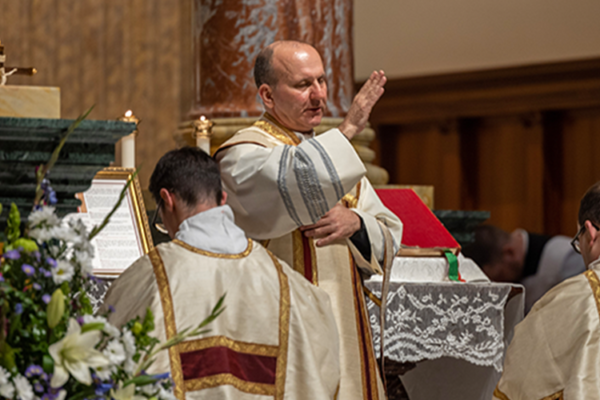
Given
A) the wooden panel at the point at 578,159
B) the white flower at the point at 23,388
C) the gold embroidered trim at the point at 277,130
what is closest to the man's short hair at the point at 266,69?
the gold embroidered trim at the point at 277,130

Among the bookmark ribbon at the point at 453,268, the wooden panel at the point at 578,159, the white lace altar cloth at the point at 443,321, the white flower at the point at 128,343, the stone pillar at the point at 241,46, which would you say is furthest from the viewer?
the wooden panel at the point at 578,159

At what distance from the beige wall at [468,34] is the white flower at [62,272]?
709 centimetres

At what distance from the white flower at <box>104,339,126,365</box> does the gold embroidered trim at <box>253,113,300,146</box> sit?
161cm

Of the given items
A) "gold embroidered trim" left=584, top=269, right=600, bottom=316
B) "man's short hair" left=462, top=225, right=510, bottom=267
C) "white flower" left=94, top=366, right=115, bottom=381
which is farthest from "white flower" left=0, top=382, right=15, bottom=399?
"man's short hair" left=462, top=225, right=510, bottom=267

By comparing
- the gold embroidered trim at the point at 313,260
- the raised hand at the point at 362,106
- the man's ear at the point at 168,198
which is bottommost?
the gold embroidered trim at the point at 313,260

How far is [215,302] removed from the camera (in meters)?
2.46

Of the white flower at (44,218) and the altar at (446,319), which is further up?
the white flower at (44,218)

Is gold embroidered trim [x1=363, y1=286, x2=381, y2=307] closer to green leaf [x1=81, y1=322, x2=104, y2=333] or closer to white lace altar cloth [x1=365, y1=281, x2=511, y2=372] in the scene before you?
white lace altar cloth [x1=365, y1=281, x2=511, y2=372]

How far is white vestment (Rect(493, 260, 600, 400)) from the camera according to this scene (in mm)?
2997

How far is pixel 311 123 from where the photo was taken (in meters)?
3.26

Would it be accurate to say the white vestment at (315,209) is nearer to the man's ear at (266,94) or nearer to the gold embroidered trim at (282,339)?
the man's ear at (266,94)

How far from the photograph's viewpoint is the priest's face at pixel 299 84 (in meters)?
3.21

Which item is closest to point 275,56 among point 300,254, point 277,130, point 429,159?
point 277,130

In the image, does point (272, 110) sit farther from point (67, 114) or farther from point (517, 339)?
point (67, 114)
